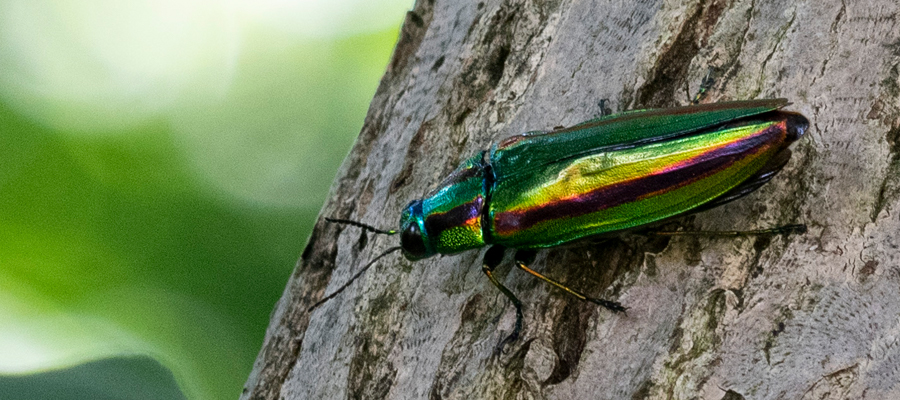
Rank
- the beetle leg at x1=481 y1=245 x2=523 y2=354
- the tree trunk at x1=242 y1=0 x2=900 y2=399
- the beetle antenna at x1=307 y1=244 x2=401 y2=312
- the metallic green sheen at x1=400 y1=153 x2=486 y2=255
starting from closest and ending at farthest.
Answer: the tree trunk at x1=242 y1=0 x2=900 y2=399 < the beetle leg at x1=481 y1=245 x2=523 y2=354 < the metallic green sheen at x1=400 y1=153 x2=486 y2=255 < the beetle antenna at x1=307 y1=244 x2=401 y2=312

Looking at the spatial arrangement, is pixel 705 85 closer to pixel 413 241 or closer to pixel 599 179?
pixel 599 179

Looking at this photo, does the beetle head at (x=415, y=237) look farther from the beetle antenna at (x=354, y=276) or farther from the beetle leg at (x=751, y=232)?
the beetle leg at (x=751, y=232)

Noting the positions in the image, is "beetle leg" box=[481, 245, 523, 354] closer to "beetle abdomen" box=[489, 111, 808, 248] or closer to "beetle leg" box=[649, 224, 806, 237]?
"beetle abdomen" box=[489, 111, 808, 248]

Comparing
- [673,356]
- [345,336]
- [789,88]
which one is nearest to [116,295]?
[345,336]

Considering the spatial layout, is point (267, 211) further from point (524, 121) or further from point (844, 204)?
point (844, 204)

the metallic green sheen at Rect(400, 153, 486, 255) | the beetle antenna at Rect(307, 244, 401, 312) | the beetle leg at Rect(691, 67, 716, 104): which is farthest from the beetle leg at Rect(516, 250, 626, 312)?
the beetle leg at Rect(691, 67, 716, 104)

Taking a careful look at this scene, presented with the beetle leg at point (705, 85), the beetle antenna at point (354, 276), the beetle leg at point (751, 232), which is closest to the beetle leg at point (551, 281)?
the beetle leg at point (751, 232)
